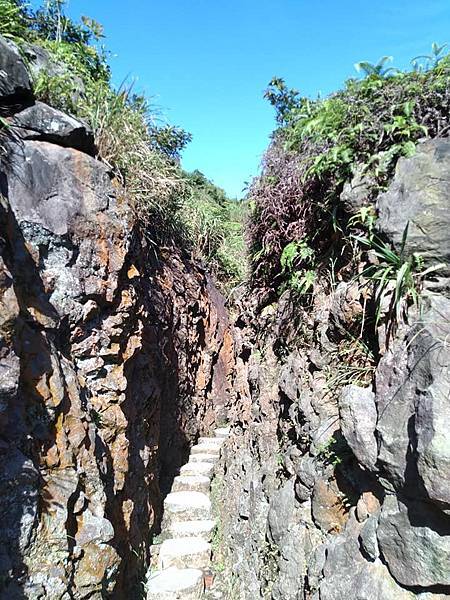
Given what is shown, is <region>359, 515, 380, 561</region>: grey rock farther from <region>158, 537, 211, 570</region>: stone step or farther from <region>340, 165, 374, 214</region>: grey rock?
<region>158, 537, 211, 570</region>: stone step

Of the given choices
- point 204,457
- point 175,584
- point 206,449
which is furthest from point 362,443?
point 206,449

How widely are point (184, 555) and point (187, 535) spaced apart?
36cm

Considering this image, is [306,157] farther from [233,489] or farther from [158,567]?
[158,567]

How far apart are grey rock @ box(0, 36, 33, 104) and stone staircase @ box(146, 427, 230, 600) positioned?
4430 millimetres

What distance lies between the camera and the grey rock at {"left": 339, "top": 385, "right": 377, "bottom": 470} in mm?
2129

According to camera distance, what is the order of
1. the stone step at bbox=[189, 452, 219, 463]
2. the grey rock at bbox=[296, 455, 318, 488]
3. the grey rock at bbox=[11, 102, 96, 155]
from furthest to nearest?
1. the stone step at bbox=[189, 452, 219, 463]
2. the grey rock at bbox=[11, 102, 96, 155]
3. the grey rock at bbox=[296, 455, 318, 488]

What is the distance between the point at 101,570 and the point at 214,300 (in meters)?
5.03

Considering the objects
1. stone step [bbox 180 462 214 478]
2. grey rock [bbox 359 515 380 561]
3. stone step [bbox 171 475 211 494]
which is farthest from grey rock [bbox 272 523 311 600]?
stone step [bbox 180 462 214 478]

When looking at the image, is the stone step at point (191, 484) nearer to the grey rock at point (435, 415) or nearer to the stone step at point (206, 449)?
the stone step at point (206, 449)

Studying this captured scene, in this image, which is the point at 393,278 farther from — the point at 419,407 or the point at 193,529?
the point at 193,529

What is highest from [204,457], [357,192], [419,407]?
[357,192]

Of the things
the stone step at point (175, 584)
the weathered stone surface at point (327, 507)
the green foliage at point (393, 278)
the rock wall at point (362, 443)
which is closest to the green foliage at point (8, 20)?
the rock wall at point (362, 443)

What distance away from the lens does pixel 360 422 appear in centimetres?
219

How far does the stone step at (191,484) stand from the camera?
Result: 524cm
